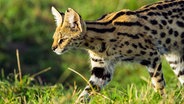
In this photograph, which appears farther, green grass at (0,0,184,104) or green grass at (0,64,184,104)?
green grass at (0,0,184,104)

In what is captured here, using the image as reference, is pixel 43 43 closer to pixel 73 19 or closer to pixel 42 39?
pixel 42 39

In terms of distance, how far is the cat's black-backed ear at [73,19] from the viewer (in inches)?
254

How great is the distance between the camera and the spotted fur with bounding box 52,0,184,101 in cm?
655

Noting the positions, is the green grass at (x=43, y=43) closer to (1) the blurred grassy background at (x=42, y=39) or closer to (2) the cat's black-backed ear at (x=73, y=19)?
(1) the blurred grassy background at (x=42, y=39)

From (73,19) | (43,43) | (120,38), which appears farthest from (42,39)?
(73,19)

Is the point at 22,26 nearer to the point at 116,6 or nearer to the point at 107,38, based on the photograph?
the point at 116,6

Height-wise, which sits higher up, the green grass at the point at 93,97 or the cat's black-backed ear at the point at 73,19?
the cat's black-backed ear at the point at 73,19

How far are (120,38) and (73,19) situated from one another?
54cm

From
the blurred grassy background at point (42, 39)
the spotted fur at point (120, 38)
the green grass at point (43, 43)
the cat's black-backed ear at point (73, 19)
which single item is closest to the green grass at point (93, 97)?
the spotted fur at point (120, 38)

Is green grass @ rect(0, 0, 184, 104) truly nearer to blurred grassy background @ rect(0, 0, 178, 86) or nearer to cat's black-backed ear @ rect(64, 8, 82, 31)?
blurred grassy background @ rect(0, 0, 178, 86)

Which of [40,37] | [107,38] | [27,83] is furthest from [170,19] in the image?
[40,37]

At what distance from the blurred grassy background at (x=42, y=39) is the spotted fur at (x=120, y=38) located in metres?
2.75

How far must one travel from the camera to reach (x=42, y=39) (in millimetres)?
11328

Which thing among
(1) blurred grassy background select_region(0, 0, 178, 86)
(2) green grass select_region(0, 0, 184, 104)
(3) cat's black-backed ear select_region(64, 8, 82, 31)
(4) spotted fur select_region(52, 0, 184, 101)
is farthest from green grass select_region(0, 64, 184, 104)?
(1) blurred grassy background select_region(0, 0, 178, 86)
